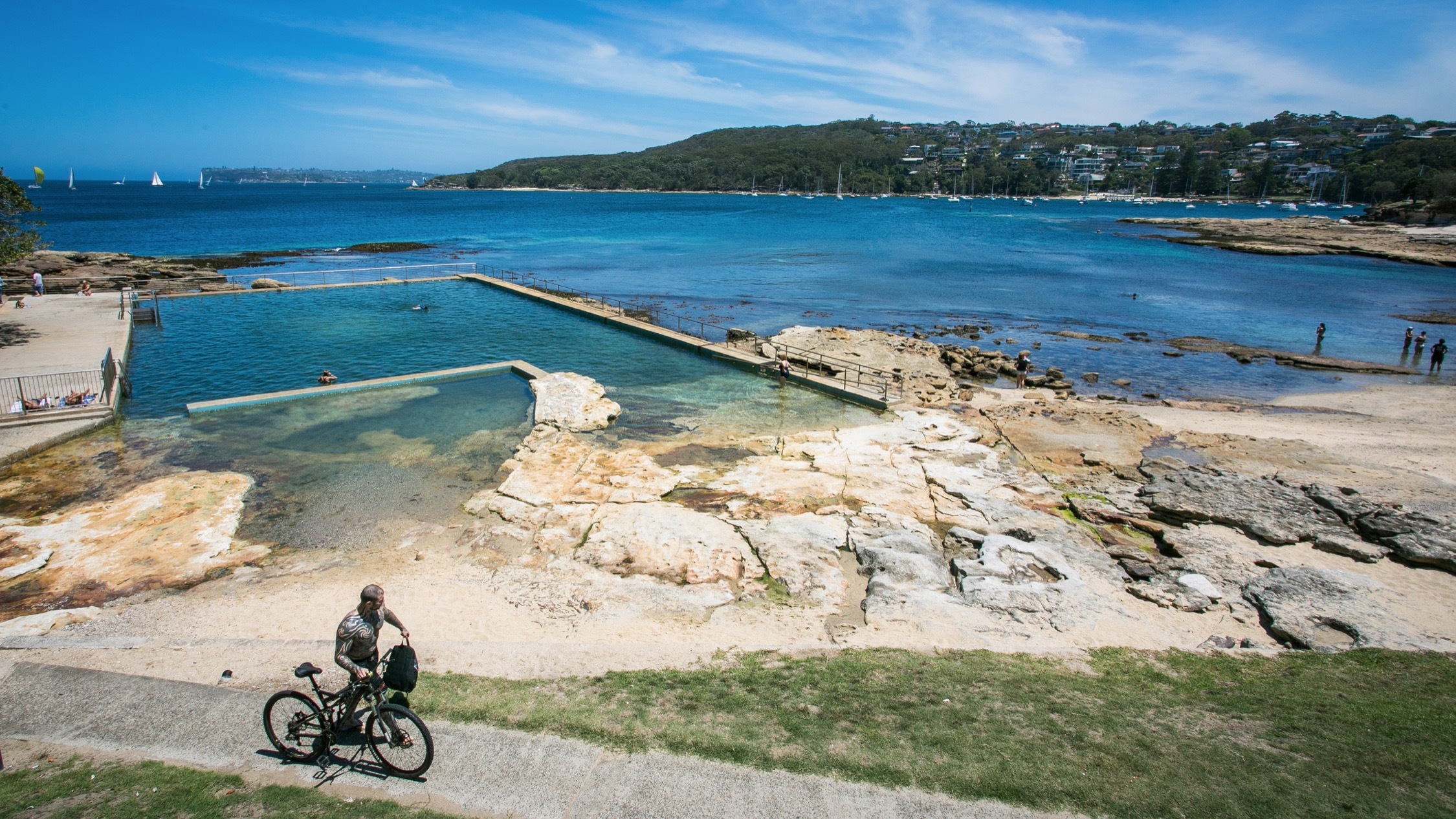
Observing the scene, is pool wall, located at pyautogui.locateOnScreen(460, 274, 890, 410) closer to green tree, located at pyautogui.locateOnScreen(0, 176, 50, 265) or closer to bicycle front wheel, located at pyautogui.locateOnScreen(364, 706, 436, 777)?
bicycle front wheel, located at pyautogui.locateOnScreen(364, 706, 436, 777)

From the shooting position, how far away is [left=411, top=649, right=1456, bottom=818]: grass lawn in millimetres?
7227

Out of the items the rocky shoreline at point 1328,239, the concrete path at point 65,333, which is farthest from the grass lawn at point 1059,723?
the rocky shoreline at point 1328,239

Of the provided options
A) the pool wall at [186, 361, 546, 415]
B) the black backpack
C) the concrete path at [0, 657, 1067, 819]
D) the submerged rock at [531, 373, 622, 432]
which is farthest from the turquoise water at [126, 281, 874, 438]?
the black backpack

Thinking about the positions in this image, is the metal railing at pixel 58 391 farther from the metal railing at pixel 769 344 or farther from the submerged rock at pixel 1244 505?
the submerged rock at pixel 1244 505

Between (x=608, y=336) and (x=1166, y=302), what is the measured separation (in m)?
44.1

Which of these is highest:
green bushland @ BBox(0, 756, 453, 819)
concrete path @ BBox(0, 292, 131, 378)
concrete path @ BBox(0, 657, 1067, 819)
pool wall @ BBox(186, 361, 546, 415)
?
concrete path @ BBox(0, 292, 131, 378)

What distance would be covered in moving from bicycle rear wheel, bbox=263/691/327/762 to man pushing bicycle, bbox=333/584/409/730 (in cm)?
31

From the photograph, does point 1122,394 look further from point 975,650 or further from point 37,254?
point 37,254

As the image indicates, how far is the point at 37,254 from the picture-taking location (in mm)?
51281

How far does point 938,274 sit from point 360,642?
67.1 meters

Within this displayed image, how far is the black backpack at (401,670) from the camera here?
23.2 ft

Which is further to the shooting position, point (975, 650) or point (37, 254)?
point (37, 254)

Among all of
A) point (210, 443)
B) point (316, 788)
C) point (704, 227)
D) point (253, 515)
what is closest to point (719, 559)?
point (316, 788)

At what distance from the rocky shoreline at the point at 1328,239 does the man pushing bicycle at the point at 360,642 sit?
330 feet
